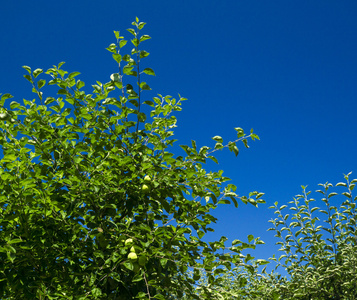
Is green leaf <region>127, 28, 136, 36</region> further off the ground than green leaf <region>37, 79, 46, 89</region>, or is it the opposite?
green leaf <region>127, 28, 136, 36</region>

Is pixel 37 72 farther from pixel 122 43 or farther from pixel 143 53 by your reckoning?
pixel 143 53

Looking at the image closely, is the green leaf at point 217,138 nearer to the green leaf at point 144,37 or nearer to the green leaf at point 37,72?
the green leaf at point 144,37

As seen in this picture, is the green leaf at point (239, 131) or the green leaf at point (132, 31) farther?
the green leaf at point (239, 131)

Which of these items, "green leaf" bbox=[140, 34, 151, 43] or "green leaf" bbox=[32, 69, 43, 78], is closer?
"green leaf" bbox=[140, 34, 151, 43]

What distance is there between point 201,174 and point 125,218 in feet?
4.41

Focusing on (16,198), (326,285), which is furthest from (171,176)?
(326,285)

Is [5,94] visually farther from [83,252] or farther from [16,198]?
[83,252]

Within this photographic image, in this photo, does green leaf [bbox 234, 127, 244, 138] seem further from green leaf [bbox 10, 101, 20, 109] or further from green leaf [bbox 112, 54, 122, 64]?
green leaf [bbox 10, 101, 20, 109]

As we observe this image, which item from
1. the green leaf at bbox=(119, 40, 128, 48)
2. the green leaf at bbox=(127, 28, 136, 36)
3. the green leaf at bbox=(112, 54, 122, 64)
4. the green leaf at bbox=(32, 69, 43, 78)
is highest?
the green leaf at bbox=(127, 28, 136, 36)

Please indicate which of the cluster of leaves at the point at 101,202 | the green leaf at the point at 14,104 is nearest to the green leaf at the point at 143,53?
the cluster of leaves at the point at 101,202

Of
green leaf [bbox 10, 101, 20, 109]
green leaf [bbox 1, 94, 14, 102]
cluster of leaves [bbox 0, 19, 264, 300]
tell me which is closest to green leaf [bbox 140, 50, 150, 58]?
cluster of leaves [bbox 0, 19, 264, 300]

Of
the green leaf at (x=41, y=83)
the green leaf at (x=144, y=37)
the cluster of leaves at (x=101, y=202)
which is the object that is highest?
the green leaf at (x=144, y=37)

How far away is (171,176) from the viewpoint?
18.2 ft

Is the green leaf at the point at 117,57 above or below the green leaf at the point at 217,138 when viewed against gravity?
above
